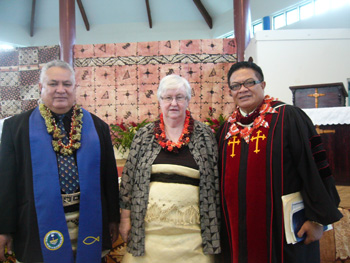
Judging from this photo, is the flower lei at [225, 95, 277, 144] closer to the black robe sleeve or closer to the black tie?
the black robe sleeve

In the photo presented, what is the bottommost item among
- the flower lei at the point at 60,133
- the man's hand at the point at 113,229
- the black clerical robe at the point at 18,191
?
the man's hand at the point at 113,229

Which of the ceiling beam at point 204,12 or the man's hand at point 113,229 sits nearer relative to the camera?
the man's hand at point 113,229

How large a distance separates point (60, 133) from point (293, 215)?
4.53 feet

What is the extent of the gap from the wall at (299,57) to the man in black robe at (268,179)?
2699mm

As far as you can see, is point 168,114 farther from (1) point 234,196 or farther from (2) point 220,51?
(2) point 220,51

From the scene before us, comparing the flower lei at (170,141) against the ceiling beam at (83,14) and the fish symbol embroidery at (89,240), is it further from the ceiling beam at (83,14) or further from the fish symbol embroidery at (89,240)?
the ceiling beam at (83,14)

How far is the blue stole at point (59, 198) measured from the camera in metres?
1.55

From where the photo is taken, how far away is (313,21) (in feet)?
23.4

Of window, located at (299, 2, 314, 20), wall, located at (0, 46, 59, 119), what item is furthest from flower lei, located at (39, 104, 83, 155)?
window, located at (299, 2, 314, 20)

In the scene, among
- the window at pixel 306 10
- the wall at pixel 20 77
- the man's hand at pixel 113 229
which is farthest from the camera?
the window at pixel 306 10

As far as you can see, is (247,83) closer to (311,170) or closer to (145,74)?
(311,170)

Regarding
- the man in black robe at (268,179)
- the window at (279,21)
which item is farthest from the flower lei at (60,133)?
the window at (279,21)

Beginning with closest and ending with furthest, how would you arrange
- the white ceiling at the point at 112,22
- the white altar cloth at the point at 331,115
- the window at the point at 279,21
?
the white altar cloth at the point at 331,115 → the window at the point at 279,21 → the white ceiling at the point at 112,22

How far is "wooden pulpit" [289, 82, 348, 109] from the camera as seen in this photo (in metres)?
2.86
